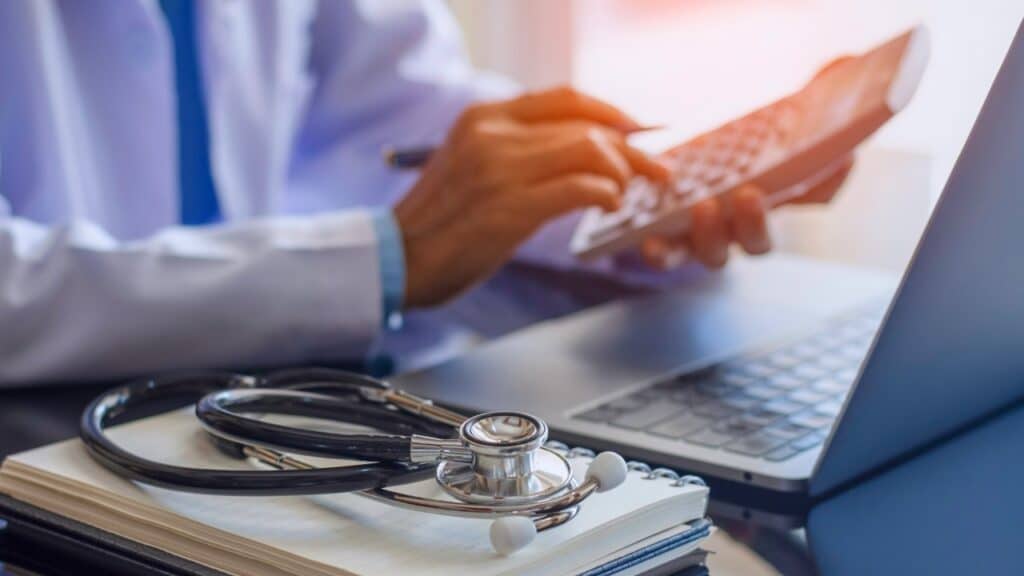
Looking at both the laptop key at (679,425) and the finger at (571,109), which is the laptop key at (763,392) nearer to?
the laptop key at (679,425)

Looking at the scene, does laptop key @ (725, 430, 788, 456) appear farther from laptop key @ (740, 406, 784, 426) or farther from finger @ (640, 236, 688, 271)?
finger @ (640, 236, 688, 271)

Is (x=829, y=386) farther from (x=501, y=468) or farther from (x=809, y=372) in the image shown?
(x=501, y=468)

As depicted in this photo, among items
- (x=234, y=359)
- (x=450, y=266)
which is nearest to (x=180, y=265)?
(x=234, y=359)

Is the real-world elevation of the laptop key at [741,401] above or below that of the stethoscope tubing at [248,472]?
below

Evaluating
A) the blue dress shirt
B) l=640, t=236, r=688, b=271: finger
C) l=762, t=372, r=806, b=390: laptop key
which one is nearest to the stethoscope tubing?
l=762, t=372, r=806, b=390: laptop key

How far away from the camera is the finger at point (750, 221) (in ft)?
2.80

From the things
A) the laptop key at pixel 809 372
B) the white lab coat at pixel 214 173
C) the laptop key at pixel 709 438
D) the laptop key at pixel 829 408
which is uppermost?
the white lab coat at pixel 214 173

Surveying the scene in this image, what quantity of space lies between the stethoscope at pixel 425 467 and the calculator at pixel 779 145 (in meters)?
0.32

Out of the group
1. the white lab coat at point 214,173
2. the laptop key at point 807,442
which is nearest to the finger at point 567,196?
the white lab coat at point 214,173

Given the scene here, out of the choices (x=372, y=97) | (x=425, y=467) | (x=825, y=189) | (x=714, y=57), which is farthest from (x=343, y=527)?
(x=714, y=57)

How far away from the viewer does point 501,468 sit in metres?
0.38

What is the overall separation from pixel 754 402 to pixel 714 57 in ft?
3.66

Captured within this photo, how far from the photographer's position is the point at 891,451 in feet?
1.71

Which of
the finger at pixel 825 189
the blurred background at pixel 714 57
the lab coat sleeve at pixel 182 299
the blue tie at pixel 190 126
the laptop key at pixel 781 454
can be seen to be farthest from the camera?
the blurred background at pixel 714 57
